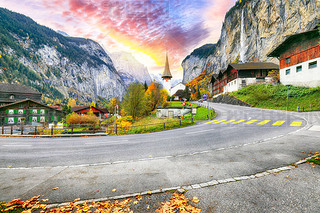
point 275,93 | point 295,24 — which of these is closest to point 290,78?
point 275,93

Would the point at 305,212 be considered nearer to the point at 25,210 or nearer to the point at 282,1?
the point at 25,210

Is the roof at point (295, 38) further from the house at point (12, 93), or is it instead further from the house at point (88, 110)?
the house at point (12, 93)

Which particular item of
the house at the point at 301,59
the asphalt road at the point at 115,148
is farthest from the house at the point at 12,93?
the house at the point at 301,59

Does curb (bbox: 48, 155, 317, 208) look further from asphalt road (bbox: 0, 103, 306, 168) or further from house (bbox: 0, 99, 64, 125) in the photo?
house (bbox: 0, 99, 64, 125)

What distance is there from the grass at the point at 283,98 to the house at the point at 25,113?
215ft

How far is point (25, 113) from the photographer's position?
150ft

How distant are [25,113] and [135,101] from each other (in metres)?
40.0

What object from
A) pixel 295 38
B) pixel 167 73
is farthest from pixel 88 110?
pixel 295 38

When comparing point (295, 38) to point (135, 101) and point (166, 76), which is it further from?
point (166, 76)

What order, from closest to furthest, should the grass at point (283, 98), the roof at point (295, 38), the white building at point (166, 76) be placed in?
1. the grass at point (283, 98)
2. the roof at point (295, 38)
3. the white building at point (166, 76)

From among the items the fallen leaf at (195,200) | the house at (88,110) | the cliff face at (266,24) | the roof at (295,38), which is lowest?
the fallen leaf at (195,200)

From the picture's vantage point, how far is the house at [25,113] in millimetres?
42594

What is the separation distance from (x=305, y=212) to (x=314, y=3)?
6114 centimetres

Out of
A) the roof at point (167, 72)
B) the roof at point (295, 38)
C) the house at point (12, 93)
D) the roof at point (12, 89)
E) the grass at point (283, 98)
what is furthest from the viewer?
the roof at point (167, 72)
